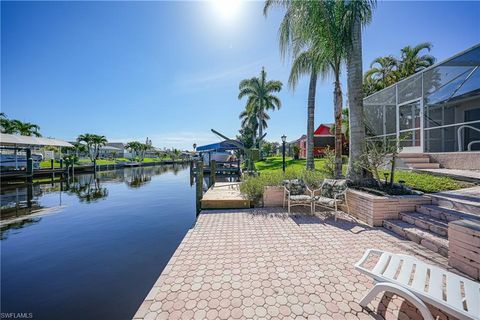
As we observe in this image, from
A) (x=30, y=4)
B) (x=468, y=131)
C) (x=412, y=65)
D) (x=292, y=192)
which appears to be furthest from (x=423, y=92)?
(x=30, y=4)

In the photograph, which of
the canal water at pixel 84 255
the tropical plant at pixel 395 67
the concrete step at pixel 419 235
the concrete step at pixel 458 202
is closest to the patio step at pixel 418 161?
the concrete step at pixel 458 202

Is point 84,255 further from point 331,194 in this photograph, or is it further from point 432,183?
point 432,183

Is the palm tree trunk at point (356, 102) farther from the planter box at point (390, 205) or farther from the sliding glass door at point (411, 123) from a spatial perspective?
the sliding glass door at point (411, 123)

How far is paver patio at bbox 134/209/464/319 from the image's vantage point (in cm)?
229

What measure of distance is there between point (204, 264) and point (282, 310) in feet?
4.95

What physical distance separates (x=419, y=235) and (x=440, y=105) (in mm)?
9998

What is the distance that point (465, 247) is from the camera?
9.23 feet

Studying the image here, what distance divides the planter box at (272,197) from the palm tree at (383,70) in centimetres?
1667

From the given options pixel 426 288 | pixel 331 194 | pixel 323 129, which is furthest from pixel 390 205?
pixel 323 129

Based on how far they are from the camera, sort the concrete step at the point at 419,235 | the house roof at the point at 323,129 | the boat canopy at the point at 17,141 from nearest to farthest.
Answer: the concrete step at the point at 419,235 < the boat canopy at the point at 17,141 < the house roof at the point at 323,129

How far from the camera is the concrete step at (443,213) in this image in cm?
388

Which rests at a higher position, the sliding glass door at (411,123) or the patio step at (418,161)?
the sliding glass door at (411,123)

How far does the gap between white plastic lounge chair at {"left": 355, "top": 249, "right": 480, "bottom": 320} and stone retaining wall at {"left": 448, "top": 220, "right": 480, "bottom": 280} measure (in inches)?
31.0

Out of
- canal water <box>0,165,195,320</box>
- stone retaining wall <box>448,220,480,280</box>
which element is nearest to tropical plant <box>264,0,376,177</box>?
stone retaining wall <box>448,220,480,280</box>
